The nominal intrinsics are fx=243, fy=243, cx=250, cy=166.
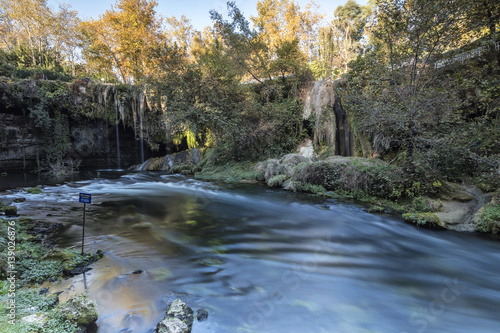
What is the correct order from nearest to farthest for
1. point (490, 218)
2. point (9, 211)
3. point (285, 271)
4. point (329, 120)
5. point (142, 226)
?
point (285, 271) → point (490, 218) → point (142, 226) → point (9, 211) → point (329, 120)

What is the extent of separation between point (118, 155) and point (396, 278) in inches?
895

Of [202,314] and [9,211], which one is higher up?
[9,211]

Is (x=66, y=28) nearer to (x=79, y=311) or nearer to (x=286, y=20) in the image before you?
(x=286, y=20)

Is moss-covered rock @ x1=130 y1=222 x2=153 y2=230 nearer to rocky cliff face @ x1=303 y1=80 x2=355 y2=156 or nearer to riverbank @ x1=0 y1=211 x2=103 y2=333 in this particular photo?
riverbank @ x1=0 y1=211 x2=103 y2=333

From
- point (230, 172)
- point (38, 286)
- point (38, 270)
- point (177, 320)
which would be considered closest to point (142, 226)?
point (38, 270)

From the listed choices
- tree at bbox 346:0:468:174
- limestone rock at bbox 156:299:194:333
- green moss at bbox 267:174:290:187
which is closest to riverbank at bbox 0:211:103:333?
limestone rock at bbox 156:299:194:333

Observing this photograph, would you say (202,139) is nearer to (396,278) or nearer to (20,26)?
(396,278)

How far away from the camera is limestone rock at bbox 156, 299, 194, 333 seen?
88.9 inches

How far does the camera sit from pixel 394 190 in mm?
7246

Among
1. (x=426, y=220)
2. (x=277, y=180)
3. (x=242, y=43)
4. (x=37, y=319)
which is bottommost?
(x=426, y=220)

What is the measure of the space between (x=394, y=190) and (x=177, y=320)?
7.05 m

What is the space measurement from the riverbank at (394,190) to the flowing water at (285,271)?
549 mm

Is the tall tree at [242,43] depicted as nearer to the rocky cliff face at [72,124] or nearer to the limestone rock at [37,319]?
the rocky cliff face at [72,124]

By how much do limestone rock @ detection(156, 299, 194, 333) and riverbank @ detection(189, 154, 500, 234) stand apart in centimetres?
570
